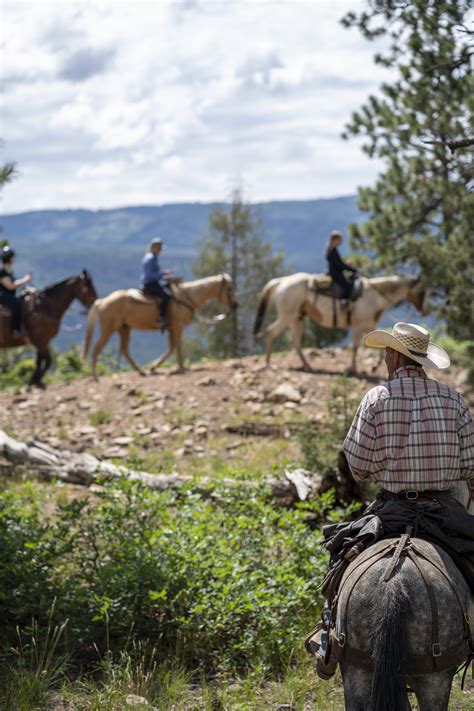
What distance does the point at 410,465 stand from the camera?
4.57 m

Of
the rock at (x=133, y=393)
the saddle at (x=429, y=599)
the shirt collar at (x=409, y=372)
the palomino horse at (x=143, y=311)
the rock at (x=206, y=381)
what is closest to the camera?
the saddle at (x=429, y=599)

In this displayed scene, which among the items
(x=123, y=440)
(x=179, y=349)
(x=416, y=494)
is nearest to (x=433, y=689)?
(x=416, y=494)

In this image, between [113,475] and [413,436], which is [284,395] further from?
[413,436]

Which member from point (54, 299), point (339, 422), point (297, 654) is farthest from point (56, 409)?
point (297, 654)

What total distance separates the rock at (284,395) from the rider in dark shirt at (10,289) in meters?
5.67

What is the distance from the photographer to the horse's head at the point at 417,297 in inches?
680

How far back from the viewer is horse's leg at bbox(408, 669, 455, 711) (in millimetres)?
4047

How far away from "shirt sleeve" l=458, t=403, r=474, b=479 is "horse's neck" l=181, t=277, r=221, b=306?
14.5 meters

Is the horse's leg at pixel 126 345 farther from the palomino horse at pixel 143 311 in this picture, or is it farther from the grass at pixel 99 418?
the grass at pixel 99 418

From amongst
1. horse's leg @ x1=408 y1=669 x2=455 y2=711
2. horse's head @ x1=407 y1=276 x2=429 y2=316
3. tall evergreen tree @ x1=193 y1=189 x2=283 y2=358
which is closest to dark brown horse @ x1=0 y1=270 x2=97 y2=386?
horse's head @ x1=407 y1=276 x2=429 y2=316

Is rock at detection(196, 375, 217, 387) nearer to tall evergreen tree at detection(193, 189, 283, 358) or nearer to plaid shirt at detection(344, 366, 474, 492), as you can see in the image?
plaid shirt at detection(344, 366, 474, 492)

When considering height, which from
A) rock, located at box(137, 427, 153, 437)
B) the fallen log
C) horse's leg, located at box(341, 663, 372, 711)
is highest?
horse's leg, located at box(341, 663, 372, 711)

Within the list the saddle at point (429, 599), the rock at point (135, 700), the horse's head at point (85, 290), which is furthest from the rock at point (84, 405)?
the saddle at point (429, 599)

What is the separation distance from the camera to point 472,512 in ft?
16.6
